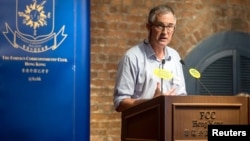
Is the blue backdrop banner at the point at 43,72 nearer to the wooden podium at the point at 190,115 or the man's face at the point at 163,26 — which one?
the man's face at the point at 163,26

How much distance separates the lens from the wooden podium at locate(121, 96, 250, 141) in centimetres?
195

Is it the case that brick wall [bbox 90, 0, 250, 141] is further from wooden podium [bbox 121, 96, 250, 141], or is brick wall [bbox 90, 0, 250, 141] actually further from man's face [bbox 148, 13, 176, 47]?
wooden podium [bbox 121, 96, 250, 141]

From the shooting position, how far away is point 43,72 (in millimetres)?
2951

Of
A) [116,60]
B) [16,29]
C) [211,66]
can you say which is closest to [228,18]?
[211,66]

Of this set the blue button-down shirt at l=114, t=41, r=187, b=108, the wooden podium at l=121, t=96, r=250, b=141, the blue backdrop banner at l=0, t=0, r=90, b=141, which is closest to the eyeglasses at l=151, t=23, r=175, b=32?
the blue button-down shirt at l=114, t=41, r=187, b=108

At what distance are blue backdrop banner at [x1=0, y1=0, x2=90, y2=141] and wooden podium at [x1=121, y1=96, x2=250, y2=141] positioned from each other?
3.17 ft

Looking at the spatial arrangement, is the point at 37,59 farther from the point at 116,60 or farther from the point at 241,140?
the point at 241,140

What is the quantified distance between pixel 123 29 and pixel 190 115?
2206 millimetres

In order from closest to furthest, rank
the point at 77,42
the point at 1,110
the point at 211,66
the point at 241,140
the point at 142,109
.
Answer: the point at 241,140
the point at 142,109
the point at 1,110
the point at 77,42
the point at 211,66

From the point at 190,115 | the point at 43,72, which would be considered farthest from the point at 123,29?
the point at 190,115

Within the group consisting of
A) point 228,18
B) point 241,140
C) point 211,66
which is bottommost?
point 241,140

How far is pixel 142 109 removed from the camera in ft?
7.20

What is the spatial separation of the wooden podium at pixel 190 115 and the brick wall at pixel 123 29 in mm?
1841

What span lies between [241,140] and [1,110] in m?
1.64
